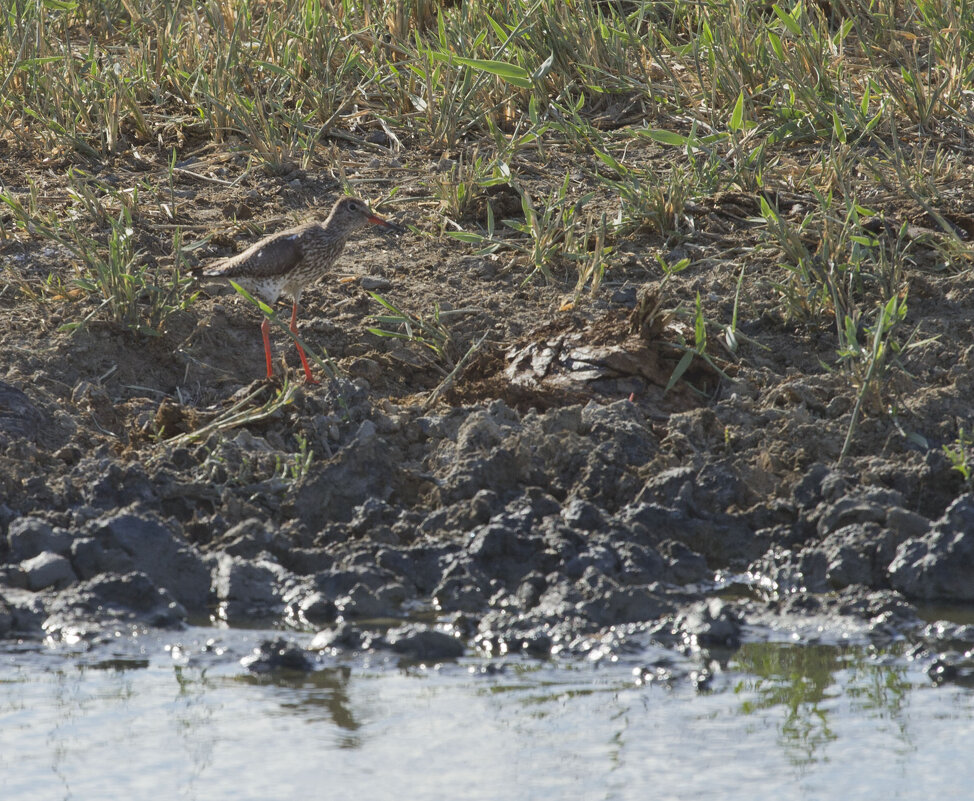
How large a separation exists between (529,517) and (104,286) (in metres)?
2.53

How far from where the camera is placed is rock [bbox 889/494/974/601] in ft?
16.0

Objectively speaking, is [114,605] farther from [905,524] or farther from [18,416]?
[905,524]

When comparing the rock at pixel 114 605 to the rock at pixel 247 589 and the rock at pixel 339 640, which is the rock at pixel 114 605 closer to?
the rock at pixel 247 589

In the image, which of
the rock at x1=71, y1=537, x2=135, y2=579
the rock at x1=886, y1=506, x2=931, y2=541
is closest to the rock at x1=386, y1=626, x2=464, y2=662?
the rock at x1=71, y1=537, x2=135, y2=579

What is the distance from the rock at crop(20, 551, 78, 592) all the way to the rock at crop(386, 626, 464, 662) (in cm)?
128

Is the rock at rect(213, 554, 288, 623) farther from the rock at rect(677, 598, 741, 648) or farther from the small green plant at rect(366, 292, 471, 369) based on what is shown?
the small green plant at rect(366, 292, 471, 369)

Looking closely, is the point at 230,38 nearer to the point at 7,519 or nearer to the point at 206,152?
the point at 206,152

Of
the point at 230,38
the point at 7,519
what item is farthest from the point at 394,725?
the point at 230,38

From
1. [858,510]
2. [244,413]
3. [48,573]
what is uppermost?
[244,413]

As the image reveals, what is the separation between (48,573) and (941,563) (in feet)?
10.3

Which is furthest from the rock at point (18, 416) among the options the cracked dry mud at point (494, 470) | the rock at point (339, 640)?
the rock at point (339, 640)

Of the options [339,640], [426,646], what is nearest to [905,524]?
[426,646]

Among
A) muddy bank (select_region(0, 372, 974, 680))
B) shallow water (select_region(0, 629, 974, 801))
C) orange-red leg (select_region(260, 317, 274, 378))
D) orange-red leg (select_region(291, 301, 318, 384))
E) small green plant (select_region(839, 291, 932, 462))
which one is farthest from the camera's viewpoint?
orange-red leg (select_region(260, 317, 274, 378))

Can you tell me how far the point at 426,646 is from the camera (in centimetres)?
454
